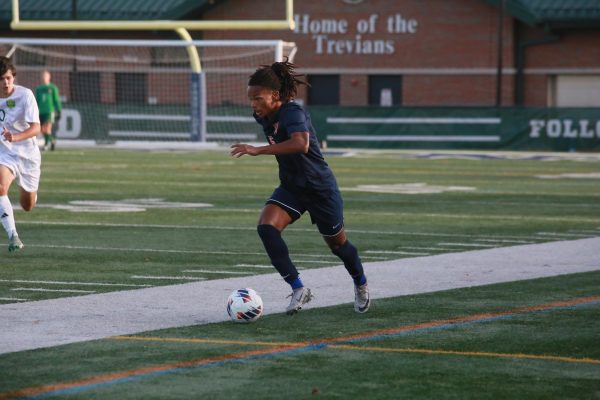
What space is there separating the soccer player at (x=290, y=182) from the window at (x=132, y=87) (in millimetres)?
39496

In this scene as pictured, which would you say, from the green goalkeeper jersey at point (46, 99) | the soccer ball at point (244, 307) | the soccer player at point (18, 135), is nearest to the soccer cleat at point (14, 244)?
the soccer player at point (18, 135)

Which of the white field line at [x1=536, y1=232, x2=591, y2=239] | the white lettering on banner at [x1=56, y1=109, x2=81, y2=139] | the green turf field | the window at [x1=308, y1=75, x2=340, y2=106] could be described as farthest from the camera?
the window at [x1=308, y1=75, x2=340, y2=106]

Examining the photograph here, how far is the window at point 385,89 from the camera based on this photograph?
170 feet

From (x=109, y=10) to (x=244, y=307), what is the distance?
44109 millimetres

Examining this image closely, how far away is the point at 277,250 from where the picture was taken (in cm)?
980

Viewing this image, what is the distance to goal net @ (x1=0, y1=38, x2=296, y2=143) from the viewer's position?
4016cm

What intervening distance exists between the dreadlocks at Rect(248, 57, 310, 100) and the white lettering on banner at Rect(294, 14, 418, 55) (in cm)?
4167

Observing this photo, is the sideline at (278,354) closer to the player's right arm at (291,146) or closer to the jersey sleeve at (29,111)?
the player's right arm at (291,146)

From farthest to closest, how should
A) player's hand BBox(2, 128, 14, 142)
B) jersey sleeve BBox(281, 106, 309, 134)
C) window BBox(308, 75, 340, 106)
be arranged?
window BBox(308, 75, 340, 106) < player's hand BBox(2, 128, 14, 142) < jersey sleeve BBox(281, 106, 309, 134)

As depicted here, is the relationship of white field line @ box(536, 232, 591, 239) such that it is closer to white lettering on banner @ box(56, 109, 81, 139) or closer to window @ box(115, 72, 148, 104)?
white lettering on banner @ box(56, 109, 81, 139)

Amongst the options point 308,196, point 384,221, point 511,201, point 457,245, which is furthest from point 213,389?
point 511,201

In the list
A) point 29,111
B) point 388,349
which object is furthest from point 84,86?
point 388,349

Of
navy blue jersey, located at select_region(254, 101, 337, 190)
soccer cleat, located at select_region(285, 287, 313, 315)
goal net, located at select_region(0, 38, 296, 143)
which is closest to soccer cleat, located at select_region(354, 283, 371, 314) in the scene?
soccer cleat, located at select_region(285, 287, 313, 315)

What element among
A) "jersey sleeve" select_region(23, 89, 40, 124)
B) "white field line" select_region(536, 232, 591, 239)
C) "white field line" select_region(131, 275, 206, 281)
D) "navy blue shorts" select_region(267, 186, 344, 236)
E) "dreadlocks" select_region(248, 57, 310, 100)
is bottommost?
"white field line" select_region(536, 232, 591, 239)
